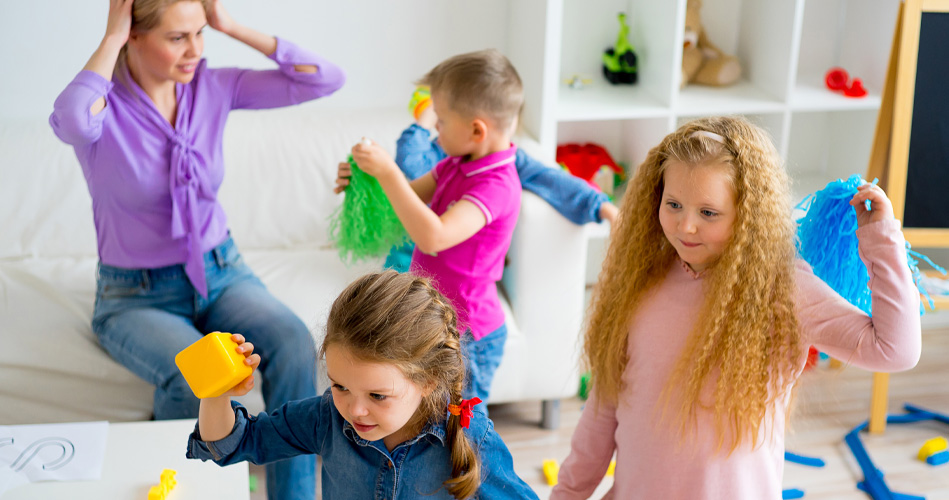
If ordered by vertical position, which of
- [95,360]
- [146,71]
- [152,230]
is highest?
[146,71]

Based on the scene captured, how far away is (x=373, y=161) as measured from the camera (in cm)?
178

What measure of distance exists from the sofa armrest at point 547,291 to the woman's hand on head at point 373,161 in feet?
1.63

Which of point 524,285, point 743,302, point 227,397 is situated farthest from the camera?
point 524,285

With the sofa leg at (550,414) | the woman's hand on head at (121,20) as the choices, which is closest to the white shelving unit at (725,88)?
the sofa leg at (550,414)

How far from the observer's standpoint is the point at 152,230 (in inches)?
76.0

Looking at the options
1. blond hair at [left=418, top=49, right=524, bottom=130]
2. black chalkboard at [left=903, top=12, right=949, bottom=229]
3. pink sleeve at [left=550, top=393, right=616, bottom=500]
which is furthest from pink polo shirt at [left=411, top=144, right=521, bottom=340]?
black chalkboard at [left=903, top=12, right=949, bottom=229]

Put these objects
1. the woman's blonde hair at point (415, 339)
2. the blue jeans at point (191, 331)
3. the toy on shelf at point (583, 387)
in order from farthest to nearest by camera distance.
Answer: the toy on shelf at point (583, 387), the blue jeans at point (191, 331), the woman's blonde hair at point (415, 339)

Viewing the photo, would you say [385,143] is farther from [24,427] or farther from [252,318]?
[24,427]

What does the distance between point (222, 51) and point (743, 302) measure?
1973 millimetres

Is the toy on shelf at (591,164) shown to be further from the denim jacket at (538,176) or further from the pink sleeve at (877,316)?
the pink sleeve at (877,316)

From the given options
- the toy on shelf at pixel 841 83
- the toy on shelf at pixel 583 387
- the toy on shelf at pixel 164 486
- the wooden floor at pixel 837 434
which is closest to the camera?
the toy on shelf at pixel 164 486

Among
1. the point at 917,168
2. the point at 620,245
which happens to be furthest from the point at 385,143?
the point at 917,168

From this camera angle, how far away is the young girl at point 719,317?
129cm

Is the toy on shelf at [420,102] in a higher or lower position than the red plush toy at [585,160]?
higher
